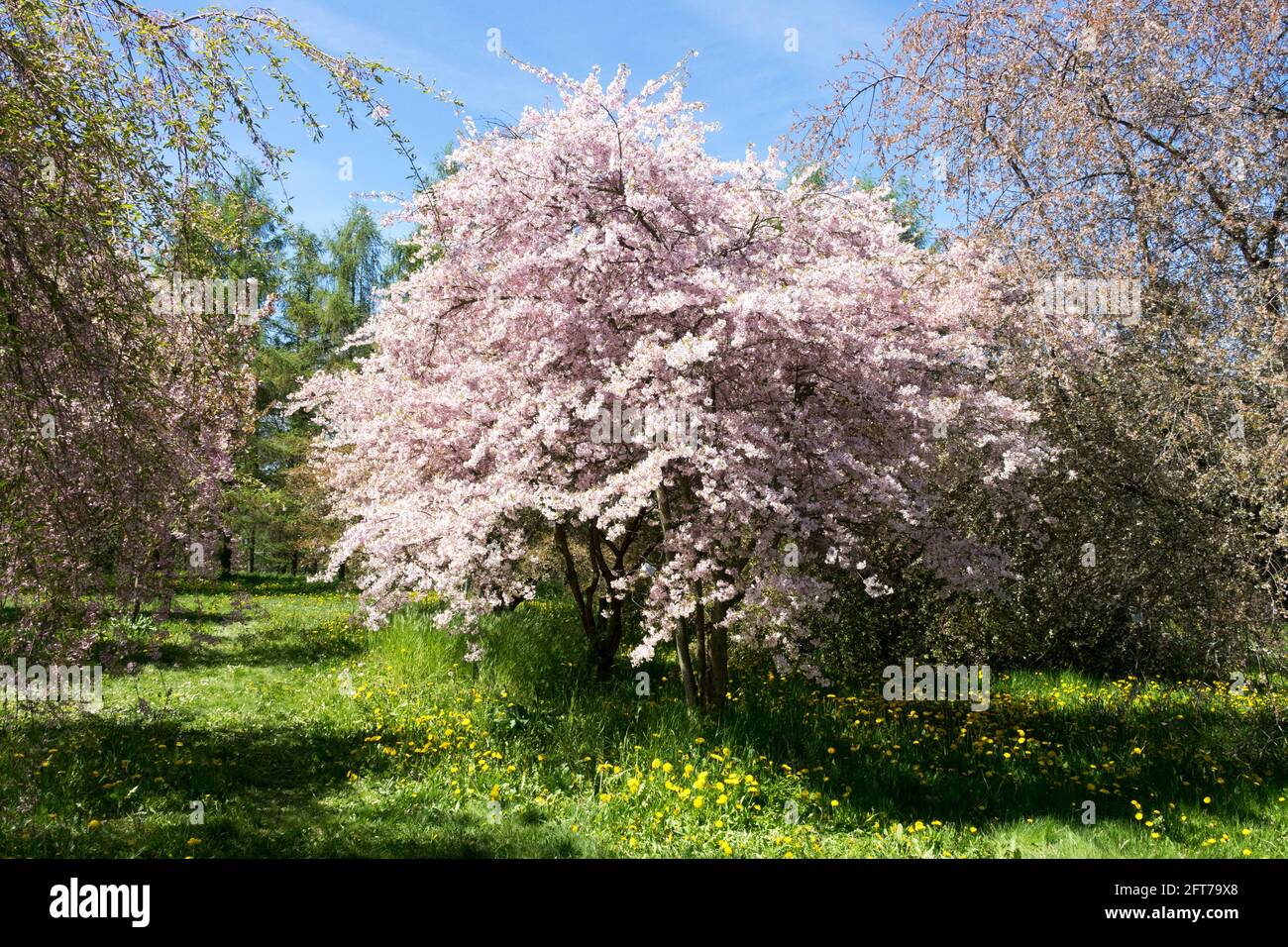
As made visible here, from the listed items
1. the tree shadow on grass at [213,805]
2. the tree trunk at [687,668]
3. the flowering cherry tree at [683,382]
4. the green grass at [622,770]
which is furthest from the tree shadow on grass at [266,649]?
the tree trunk at [687,668]

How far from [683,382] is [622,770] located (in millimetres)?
2987

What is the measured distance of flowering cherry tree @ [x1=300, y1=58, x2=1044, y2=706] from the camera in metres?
6.31

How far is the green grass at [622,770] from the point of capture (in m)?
5.46

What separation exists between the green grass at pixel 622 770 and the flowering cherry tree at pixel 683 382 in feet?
3.22

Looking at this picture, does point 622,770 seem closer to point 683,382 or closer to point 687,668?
point 687,668

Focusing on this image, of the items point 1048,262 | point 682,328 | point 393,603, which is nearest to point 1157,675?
point 1048,262

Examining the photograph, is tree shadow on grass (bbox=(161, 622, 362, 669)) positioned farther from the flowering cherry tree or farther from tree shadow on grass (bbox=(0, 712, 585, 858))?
the flowering cherry tree

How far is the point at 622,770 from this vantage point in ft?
21.3

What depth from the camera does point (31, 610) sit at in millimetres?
5219

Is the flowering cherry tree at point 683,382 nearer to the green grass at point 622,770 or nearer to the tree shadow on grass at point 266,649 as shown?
the green grass at point 622,770

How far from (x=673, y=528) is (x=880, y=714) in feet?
9.59

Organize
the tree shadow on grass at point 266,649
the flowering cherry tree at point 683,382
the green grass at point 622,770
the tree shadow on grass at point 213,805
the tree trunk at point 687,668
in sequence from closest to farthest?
the tree shadow on grass at point 213,805 < the green grass at point 622,770 < the flowering cherry tree at point 683,382 < the tree trunk at point 687,668 < the tree shadow on grass at point 266,649

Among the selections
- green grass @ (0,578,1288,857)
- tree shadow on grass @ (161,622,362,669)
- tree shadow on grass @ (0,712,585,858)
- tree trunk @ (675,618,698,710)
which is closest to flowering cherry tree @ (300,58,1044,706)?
tree trunk @ (675,618,698,710)
